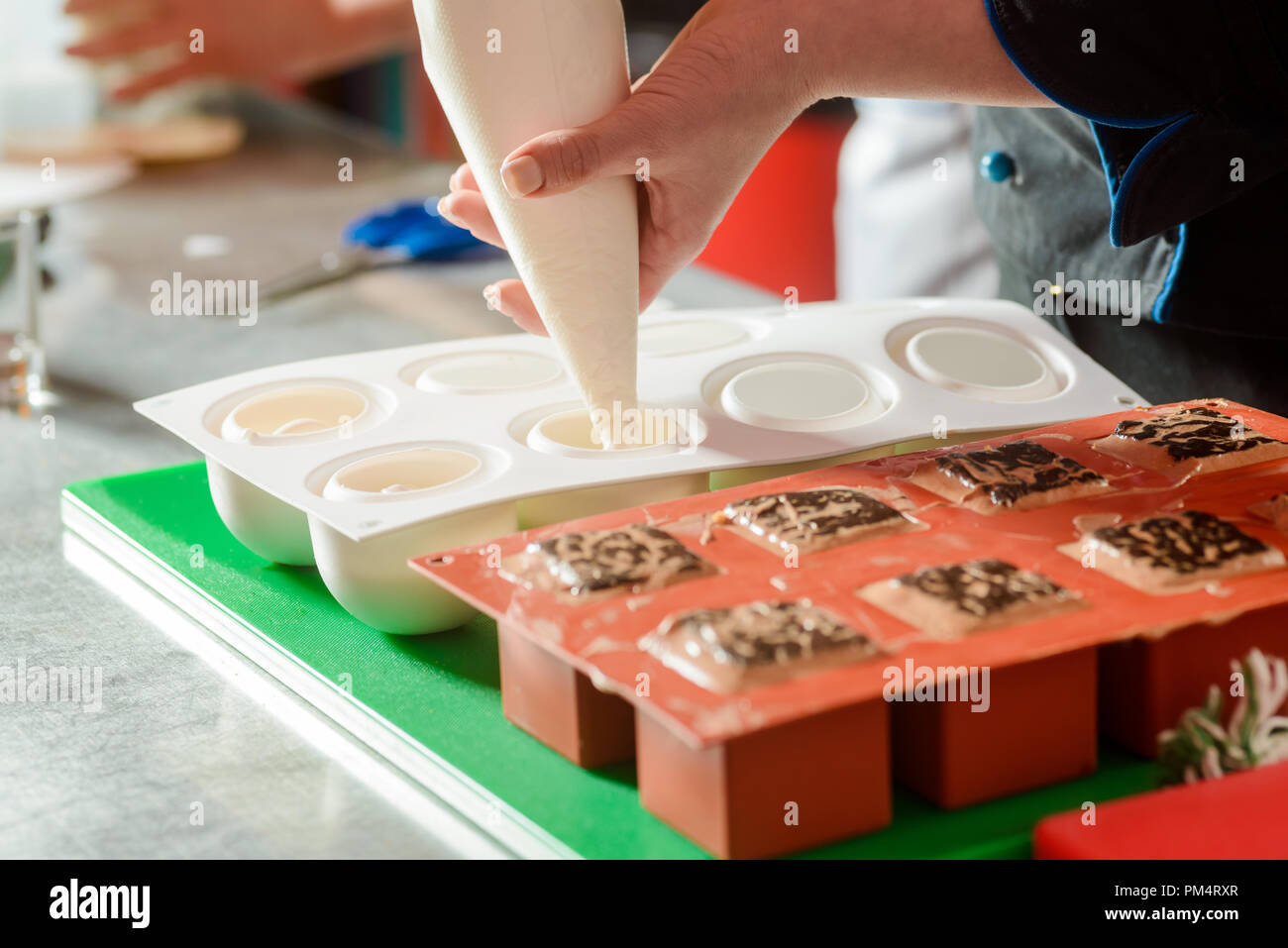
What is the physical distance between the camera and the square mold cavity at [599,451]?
2.91 feet

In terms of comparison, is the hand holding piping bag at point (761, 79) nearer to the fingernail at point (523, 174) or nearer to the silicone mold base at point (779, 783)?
the fingernail at point (523, 174)

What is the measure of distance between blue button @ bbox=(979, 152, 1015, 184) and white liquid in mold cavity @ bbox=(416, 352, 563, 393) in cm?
44

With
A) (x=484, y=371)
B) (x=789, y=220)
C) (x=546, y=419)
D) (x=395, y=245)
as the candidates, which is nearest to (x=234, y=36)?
(x=395, y=245)

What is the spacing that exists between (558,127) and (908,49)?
220 millimetres

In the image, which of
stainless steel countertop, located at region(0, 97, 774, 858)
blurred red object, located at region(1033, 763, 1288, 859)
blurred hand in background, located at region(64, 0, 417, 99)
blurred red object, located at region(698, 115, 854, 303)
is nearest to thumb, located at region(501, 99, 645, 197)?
stainless steel countertop, located at region(0, 97, 774, 858)

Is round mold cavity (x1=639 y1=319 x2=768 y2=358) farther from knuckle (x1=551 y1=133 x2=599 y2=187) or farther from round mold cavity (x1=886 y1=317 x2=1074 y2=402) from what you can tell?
knuckle (x1=551 y1=133 x2=599 y2=187)

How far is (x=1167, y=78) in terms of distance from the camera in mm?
875

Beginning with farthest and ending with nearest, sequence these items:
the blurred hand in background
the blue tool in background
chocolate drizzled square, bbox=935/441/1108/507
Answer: the blurred hand in background, the blue tool in background, chocolate drizzled square, bbox=935/441/1108/507

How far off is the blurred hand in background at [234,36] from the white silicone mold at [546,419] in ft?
4.34

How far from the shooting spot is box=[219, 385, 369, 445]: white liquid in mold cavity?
1009 mm

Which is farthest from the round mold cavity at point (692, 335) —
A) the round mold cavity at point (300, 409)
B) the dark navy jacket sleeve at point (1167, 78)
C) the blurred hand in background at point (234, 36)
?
the blurred hand in background at point (234, 36)

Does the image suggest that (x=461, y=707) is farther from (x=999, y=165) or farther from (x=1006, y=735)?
(x=999, y=165)

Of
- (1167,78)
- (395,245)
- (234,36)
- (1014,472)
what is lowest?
(1014,472)

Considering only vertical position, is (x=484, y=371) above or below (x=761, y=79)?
below
